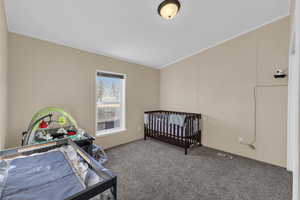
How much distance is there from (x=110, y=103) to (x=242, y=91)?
293 cm

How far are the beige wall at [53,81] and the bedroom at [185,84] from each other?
0.02m

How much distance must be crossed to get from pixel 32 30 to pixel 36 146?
1736mm

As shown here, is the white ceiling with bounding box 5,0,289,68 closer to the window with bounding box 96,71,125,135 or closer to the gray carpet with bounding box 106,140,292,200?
the window with bounding box 96,71,125,135

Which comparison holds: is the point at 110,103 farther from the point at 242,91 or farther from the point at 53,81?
the point at 242,91

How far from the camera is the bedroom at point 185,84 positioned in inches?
67.4

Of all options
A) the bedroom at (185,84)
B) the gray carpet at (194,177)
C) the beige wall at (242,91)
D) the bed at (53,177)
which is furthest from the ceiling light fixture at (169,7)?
the gray carpet at (194,177)

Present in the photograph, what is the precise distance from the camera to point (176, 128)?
2883mm

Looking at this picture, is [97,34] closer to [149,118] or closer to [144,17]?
[144,17]

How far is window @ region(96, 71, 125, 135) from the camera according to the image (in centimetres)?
291

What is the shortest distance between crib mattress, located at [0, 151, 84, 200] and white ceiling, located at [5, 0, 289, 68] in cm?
175

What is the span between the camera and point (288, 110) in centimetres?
209

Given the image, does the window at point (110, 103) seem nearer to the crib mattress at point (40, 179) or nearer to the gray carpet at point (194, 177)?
the gray carpet at point (194, 177)

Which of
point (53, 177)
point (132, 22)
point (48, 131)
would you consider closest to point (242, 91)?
point (132, 22)

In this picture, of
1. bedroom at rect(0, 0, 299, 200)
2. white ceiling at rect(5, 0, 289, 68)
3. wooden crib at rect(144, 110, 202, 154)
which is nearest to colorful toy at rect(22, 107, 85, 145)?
bedroom at rect(0, 0, 299, 200)
